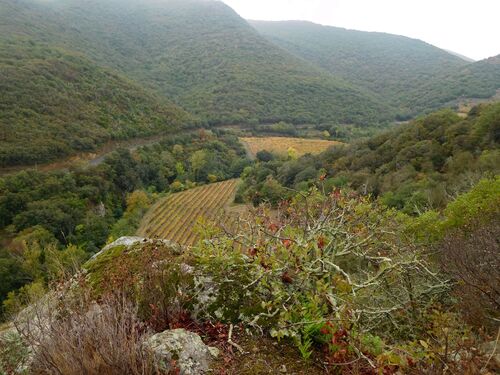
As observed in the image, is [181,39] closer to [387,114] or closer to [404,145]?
[387,114]

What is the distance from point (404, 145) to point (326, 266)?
43.8m

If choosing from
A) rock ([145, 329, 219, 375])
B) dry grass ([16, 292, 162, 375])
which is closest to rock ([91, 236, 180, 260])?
rock ([145, 329, 219, 375])

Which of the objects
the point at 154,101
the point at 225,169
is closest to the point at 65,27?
the point at 154,101

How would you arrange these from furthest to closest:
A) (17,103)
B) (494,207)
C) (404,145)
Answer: (17,103)
(404,145)
(494,207)

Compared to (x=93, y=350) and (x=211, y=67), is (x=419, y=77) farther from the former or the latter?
(x=93, y=350)

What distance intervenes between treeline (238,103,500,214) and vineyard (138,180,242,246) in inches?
345

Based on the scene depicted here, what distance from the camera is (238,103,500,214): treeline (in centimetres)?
2491

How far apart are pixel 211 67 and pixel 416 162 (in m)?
136

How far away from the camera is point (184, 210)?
53594mm

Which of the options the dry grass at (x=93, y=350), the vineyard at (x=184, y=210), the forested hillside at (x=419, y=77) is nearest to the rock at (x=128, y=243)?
the dry grass at (x=93, y=350)

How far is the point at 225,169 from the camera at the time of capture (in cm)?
7844

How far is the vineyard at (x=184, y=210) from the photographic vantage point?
45922mm

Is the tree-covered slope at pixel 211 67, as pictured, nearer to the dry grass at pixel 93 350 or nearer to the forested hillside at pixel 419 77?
the forested hillside at pixel 419 77

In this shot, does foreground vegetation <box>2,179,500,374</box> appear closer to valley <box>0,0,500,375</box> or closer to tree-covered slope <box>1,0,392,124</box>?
valley <box>0,0,500,375</box>
